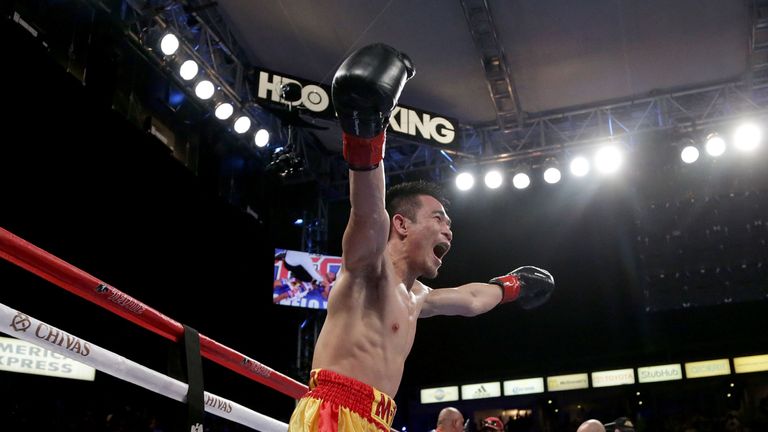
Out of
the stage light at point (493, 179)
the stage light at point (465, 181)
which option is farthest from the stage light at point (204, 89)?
the stage light at point (493, 179)

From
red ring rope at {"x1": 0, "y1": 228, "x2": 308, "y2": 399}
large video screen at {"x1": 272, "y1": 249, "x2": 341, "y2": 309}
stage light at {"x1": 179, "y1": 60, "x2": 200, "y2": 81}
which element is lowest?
red ring rope at {"x1": 0, "y1": 228, "x2": 308, "y2": 399}

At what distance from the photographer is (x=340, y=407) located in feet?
5.10

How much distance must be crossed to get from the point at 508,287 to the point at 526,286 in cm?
12

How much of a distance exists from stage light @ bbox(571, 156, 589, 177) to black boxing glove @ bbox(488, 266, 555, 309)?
16.6ft

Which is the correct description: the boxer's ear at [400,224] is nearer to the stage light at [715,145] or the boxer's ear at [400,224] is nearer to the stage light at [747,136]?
the stage light at [715,145]

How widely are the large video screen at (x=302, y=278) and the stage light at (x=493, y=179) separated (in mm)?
2132

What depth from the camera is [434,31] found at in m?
6.55

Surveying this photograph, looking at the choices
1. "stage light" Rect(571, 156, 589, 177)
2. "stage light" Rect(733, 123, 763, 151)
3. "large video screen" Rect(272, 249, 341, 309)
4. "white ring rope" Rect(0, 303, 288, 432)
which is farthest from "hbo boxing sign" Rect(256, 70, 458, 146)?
"white ring rope" Rect(0, 303, 288, 432)

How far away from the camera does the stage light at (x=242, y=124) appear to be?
6910 millimetres

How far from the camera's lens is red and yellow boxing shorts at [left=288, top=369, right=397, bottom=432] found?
5.02ft

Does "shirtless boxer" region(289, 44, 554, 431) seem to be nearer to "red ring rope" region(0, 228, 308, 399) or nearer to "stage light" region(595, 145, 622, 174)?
"red ring rope" region(0, 228, 308, 399)

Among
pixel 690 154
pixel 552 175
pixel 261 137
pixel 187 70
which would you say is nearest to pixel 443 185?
pixel 552 175

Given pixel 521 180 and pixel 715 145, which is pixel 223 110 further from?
pixel 715 145

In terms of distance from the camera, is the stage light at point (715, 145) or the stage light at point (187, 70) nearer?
the stage light at point (187, 70)
